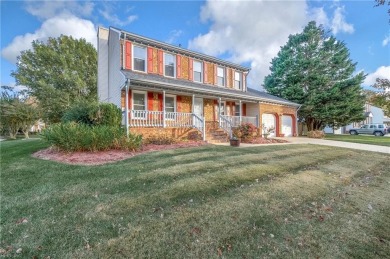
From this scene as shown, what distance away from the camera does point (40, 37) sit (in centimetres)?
2636

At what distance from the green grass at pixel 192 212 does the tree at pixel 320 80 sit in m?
18.5

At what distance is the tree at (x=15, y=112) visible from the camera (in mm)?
21031

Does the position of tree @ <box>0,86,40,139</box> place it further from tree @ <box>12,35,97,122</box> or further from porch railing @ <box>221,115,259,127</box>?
porch railing @ <box>221,115,259,127</box>

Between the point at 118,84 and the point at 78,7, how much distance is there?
18.8 feet

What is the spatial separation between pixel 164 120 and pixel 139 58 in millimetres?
4827

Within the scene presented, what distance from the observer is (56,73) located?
84.7ft

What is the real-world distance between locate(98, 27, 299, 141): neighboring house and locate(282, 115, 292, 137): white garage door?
186 cm

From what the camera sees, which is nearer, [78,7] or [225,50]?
[78,7]

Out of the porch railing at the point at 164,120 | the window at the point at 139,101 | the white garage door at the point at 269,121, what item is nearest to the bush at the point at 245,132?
the porch railing at the point at 164,120

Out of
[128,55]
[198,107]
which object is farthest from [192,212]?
[198,107]

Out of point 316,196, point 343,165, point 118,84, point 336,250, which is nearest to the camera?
point 336,250

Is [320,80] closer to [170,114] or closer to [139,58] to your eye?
[170,114]

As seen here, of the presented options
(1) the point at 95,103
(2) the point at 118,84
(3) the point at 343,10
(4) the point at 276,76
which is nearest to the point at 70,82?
(2) the point at 118,84

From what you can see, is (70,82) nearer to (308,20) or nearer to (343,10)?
(343,10)
